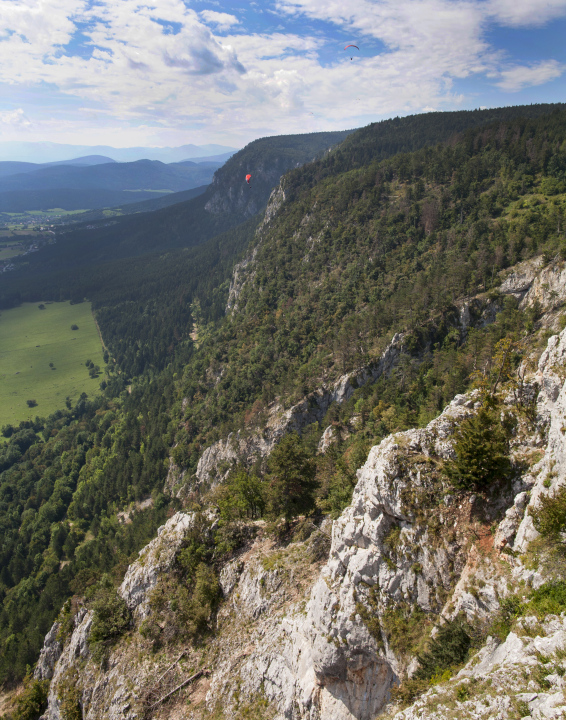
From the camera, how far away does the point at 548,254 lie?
7825 cm

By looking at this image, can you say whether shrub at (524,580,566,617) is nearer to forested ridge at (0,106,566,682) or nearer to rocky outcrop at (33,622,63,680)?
forested ridge at (0,106,566,682)

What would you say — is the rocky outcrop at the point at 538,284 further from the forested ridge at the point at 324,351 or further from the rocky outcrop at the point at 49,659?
the rocky outcrop at the point at 49,659

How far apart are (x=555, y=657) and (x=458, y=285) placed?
89981mm

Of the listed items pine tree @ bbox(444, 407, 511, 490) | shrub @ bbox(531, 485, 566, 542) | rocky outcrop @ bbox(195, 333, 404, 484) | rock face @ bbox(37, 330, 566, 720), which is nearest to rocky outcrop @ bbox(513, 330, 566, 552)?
rock face @ bbox(37, 330, 566, 720)

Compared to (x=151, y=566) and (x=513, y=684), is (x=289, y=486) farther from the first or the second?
(x=513, y=684)

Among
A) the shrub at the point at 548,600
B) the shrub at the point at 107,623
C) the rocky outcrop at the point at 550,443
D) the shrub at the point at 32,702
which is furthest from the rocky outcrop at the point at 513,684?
the shrub at the point at 32,702

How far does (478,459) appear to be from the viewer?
2414 centimetres

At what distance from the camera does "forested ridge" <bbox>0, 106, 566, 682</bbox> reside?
261 ft

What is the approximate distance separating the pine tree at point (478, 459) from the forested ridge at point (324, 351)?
60.8ft

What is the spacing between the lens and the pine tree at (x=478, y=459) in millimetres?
24188

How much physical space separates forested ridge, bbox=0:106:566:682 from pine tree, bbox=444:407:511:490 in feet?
60.8

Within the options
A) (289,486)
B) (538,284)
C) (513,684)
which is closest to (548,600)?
(513,684)

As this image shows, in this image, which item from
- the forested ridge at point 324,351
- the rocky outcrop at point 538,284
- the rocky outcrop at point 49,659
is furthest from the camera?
the forested ridge at point 324,351

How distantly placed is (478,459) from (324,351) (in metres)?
91.8
